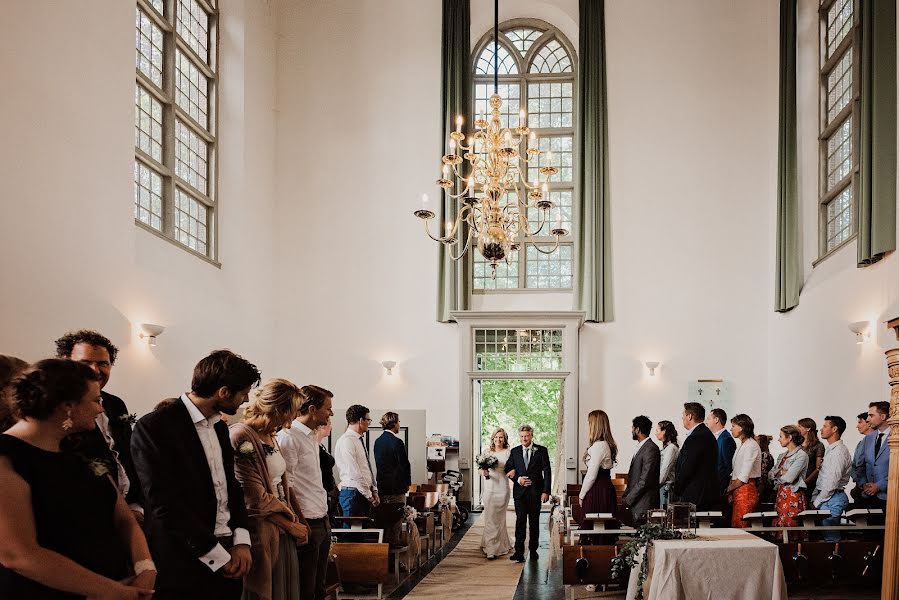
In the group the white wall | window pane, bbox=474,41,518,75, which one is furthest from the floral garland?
window pane, bbox=474,41,518,75

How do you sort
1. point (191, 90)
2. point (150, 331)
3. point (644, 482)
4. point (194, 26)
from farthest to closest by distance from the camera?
point (194, 26) < point (191, 90) < point (150, 331) < point (644, 482)

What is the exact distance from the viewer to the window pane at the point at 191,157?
39.2 ft

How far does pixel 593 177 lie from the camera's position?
→ 14.2 metres

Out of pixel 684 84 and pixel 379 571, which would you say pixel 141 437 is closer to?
pixel 379 571

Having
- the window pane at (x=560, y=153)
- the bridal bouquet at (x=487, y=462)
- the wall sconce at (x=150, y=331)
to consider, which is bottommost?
the bridal bouquet at (x=487, y=462)

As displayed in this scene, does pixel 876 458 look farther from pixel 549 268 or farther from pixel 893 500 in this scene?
pixel 549 268

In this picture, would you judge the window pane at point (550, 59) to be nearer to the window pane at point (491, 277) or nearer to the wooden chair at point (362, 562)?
the window pane at point (491, 277)

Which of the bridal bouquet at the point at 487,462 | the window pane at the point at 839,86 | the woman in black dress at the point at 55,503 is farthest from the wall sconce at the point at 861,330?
the woman in black dress at the point at 55,503

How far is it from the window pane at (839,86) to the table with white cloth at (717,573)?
24.4 ft

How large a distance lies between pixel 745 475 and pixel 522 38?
9746 millimetres

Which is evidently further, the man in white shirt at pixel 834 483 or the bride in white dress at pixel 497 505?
the bride in white dress at pixel 497 505

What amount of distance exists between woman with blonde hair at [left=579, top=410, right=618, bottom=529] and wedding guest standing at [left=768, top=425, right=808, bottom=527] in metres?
1.44

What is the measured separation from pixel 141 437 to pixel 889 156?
8.40 metres

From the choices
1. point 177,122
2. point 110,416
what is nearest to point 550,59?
point 177,122
